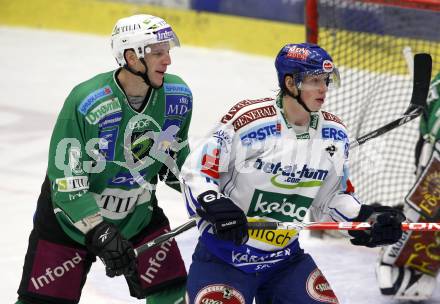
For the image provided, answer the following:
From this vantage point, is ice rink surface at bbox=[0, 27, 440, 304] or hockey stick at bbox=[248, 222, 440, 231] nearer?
hockey stick at bbox=[248, 222, 440, 231]

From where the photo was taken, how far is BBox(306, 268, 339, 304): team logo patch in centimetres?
368

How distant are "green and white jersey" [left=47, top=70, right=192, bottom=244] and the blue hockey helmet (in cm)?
54

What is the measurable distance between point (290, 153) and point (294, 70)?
286 mm

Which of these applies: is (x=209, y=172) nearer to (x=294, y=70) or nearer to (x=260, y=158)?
(x=260, y=158)

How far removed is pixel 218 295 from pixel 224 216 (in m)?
0.31

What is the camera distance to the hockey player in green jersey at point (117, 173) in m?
3.81

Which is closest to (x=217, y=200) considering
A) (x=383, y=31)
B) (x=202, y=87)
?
(x=383, y=31)

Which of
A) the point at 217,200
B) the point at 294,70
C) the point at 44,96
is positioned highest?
the point at 294,70

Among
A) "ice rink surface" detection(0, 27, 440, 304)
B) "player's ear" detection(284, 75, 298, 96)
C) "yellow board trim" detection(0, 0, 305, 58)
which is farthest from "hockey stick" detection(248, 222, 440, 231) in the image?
"yellow board trim" detection(0, 0, 305, 58)

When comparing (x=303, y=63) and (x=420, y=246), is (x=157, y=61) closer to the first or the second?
(x=303, y=63)

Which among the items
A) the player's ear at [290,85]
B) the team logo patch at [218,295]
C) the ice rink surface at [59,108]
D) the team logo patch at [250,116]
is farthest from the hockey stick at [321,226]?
the ice rink surface at [59,108]

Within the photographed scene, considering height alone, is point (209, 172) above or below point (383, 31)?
above

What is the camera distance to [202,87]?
28.2 ft

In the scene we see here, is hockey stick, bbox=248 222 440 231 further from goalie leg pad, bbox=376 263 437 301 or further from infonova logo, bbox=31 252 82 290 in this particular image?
goalie leg pad, bbox=376 263 437 301
